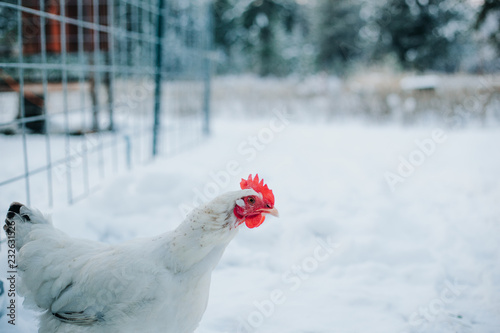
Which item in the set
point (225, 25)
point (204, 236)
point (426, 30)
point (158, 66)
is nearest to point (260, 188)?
point (204, 236)

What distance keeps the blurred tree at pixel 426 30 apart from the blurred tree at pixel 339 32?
2.59 metres

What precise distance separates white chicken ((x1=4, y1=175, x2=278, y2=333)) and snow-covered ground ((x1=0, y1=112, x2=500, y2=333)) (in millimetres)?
372

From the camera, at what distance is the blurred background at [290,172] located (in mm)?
2252

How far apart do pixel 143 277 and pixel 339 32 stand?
2412cm

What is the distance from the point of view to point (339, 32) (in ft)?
75.3

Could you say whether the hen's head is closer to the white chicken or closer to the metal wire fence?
the white chicken

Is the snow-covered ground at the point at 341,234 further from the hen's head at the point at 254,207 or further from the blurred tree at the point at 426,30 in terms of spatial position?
the blurred tree at the point at 426,30

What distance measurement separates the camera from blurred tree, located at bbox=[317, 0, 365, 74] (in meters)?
23.0

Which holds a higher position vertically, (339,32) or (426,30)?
(339,32)

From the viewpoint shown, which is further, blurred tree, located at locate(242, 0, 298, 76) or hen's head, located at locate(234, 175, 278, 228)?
blurred tree, located at locate(242, 0, 298, 76)

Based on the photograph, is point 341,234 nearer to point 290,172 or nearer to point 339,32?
point 290,172

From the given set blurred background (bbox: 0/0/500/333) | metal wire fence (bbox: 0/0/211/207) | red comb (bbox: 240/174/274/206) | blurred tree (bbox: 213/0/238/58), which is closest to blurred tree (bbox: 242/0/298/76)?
blurred tree (bbox: 213/0/238/58)

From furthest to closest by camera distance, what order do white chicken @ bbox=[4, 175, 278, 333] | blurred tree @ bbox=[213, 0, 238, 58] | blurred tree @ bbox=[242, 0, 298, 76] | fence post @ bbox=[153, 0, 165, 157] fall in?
blurred tree @ bbox=[213, 0, 238, 58], blurred tree @ bbox=[242, 0, 298, 76], fence post @ bbox=[153, 0, 165, 157], white chicken @ bbox=[4, 175, 278, 333]

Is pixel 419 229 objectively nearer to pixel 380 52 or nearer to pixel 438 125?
pixel 438 125
